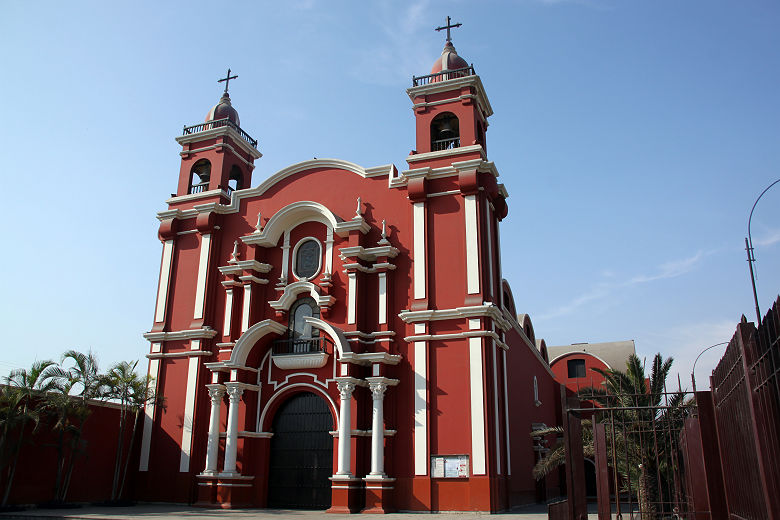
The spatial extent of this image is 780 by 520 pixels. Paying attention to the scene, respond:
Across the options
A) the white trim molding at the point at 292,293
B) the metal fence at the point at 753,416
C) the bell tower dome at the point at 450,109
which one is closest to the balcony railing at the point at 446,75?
the bell tower dome at the point at 450,109

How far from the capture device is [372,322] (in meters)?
20.4

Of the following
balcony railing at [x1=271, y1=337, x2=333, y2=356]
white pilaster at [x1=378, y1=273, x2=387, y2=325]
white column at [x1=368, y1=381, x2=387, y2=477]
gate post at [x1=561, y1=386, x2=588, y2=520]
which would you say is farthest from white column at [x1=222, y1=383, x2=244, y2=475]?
gate post at [x1=561, y1=386, x2=588, y2=520]

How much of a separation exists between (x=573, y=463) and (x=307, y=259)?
1451cm

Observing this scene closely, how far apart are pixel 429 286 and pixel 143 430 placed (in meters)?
11.1

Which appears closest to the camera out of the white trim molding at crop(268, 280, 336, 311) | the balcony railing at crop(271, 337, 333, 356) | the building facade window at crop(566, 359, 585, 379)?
the balcony railing at crop(271, 337, 333, 356)

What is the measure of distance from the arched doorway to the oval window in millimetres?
4078

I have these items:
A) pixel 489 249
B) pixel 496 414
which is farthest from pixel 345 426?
pixel 489 249

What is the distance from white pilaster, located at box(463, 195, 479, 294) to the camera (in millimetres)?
19266

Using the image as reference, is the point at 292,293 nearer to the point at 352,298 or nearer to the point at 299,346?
the point at 299,346

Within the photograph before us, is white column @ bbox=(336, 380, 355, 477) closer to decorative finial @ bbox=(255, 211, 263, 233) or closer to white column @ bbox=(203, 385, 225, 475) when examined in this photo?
white column @ bbox=(203, 385, 225, 475)

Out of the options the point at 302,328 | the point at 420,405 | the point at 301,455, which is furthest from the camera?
the point at 302,328

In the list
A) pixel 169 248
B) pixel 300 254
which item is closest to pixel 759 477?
pixel 300 254

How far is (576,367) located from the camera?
39.1 metres

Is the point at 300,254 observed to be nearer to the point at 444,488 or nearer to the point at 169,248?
the point at 169,248
